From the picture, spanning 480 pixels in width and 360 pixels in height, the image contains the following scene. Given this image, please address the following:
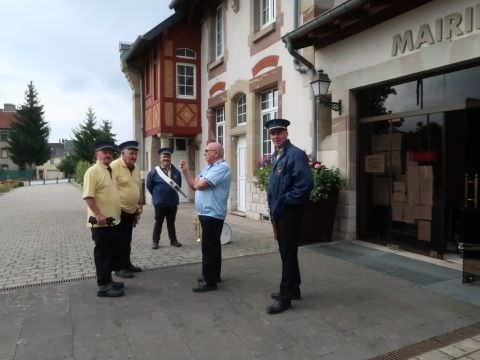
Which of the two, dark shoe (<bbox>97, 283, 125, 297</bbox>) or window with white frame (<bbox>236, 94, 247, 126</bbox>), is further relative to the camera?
window with white frame (<bbox>236, 94, 247, 126</bbox>)

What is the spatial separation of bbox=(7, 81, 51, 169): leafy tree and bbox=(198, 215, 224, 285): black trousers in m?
58.6

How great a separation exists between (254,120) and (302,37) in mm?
3274

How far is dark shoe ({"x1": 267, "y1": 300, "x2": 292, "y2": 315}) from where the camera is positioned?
3.90 m

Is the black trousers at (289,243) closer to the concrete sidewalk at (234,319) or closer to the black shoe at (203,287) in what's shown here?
the concrete sidewalk at (234,319)

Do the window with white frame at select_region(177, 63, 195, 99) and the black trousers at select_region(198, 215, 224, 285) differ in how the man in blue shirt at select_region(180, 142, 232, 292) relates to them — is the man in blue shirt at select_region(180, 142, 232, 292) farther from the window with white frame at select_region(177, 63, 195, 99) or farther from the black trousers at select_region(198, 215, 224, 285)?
the window with white frame at select_region(177, 63, 195, 99)

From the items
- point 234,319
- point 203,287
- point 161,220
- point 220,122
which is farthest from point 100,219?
point 220,122

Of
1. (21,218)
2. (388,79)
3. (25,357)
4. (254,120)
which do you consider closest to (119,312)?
(25,357)

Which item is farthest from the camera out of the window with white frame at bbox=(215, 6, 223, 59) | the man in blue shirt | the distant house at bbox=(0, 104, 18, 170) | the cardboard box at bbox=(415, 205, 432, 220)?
the distant house at bbox=(0, 104, 18, 170)

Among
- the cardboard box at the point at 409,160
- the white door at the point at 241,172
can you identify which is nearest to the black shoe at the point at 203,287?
the cardboard box at the point at 409,160

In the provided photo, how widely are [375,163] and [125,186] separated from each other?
4.10 metres

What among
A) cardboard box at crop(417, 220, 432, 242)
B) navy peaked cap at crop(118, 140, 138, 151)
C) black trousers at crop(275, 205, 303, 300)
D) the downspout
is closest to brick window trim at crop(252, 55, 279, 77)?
the downspout

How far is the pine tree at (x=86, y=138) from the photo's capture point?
43094 mm

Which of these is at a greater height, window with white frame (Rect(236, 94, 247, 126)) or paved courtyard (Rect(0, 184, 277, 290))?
window with white frame (Rect(236, 94, 247, 126))

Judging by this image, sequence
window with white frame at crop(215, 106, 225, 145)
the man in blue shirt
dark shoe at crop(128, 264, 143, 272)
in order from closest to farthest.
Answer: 1. the man in blue shirt
2. dark shoe at crop(128, 264, 143, 272)
3. window with white frame at crop(215, 106, 225, 145)
